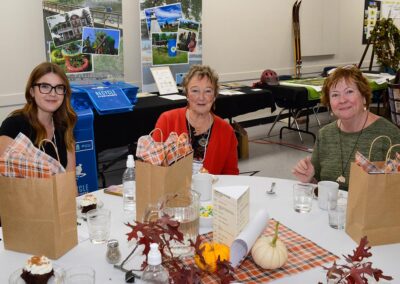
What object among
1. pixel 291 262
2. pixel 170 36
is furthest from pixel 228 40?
pixel 291 262

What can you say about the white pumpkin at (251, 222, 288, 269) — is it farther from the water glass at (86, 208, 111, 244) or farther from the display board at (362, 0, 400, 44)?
the display board at (362, 0, 400, 44)

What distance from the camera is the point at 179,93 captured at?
4699 millimetres

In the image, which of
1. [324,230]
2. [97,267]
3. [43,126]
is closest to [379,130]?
[324,230]

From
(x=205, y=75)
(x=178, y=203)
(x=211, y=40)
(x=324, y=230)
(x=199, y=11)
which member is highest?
(x=199, y=11)

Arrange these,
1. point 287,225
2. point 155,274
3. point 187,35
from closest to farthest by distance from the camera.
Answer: point 155,274, point 287,225, point 187,35

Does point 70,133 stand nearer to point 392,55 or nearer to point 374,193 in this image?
point 374,193

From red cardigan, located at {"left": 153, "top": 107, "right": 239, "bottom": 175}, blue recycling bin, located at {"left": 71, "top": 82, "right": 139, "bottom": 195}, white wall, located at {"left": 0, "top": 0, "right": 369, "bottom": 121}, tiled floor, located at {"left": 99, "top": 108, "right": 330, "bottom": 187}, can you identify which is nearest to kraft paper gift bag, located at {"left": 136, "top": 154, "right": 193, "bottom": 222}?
red cardigan, located at {"left": 153, "top": 107, "right": 239, "bottom": 175}

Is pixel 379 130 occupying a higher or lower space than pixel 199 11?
lower

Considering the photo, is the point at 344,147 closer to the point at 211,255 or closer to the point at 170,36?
the point at 211,255

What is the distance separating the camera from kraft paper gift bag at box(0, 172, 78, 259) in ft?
4.16

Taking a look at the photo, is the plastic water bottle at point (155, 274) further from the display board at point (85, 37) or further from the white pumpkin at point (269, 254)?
the display board at point (85, 37)

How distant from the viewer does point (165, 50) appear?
505 centimetres

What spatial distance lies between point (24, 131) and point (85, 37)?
241 cm

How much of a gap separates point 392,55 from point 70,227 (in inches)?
274
